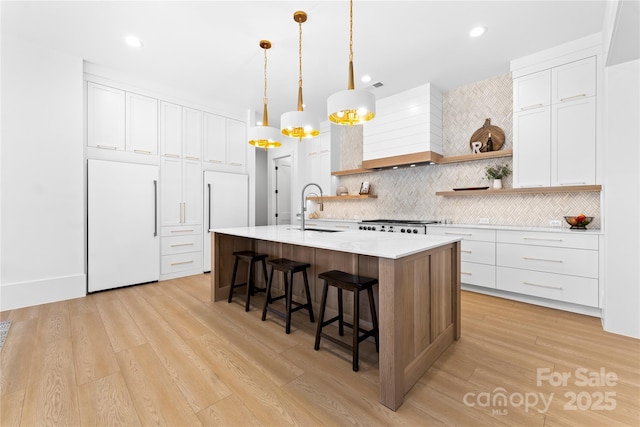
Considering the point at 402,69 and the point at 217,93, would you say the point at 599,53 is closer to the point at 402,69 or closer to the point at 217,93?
the point at 402,69

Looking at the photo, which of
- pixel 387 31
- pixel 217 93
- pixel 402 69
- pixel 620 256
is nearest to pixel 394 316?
pixel 620 256

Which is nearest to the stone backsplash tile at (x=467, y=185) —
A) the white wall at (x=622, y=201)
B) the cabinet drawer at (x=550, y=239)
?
the cabinet drawer at (x=550, y=239)

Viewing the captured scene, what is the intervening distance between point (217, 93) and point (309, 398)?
453 cm

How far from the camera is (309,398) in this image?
1.59 metres

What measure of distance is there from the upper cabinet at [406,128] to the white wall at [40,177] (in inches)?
161

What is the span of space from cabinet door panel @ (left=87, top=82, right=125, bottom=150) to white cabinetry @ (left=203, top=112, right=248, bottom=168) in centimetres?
119

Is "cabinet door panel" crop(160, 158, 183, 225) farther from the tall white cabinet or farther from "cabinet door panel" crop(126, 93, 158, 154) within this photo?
the tall white cabinet

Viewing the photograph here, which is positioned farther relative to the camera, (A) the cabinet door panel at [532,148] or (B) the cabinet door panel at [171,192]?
(B) the cabinet door panel at [171,192]

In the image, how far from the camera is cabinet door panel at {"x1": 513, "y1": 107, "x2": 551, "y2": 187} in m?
3.18

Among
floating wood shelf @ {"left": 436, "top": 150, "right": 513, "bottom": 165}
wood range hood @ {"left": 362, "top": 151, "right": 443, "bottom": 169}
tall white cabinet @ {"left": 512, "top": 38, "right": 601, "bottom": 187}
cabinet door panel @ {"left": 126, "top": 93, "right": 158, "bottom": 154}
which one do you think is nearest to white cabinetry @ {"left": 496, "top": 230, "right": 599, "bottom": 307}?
tall white cabinet @ {"left": 512, "top": 38, "right": 601, "bottom": 187}

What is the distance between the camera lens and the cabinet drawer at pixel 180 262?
13.9ft

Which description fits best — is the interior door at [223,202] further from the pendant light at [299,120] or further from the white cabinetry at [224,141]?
the pendant light at [299,120]

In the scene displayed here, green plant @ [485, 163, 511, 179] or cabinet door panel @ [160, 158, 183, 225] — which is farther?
cabinet door panel @ [160, 158, 183, 225]

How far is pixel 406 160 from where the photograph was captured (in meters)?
4.16
